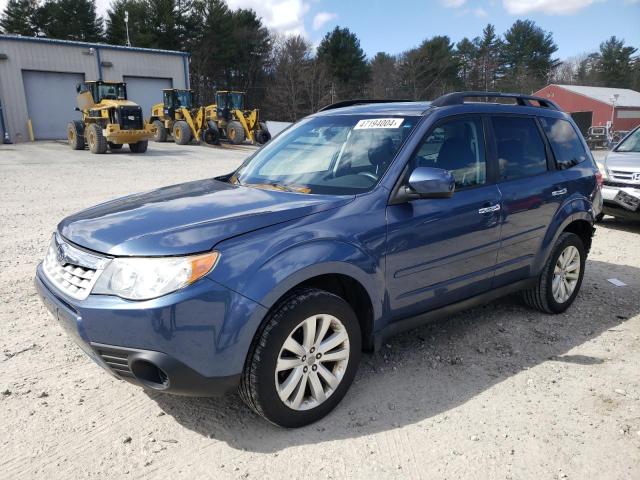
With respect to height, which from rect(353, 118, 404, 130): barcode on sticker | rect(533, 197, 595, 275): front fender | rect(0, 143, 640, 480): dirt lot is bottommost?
rect(0, 143, 640, 480): dirt lot

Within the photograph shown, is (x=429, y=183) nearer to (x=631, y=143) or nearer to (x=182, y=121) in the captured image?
(x=631, y=143)

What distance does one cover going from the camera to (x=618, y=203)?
7664 millimetres

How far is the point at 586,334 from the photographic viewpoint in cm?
419

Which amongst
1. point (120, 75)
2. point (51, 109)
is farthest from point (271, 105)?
point (51, 109)

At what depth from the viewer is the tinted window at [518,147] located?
3877mm

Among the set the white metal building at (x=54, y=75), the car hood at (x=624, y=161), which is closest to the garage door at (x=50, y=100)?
the white metal building at (x=54, y=75)

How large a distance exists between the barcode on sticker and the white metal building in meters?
29.9

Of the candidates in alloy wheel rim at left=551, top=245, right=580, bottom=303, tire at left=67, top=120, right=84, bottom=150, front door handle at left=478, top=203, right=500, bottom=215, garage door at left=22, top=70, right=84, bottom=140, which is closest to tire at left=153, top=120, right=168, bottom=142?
tire at left=67, top=120, right=84, bottom=150

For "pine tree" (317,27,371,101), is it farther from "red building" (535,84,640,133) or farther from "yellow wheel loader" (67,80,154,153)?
"yellow wheel loader" (67,80,154,153)

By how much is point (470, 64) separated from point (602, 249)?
69026 mm

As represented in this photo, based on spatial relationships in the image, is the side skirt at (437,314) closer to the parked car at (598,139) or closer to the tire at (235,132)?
Answer: the tire at (235,132)

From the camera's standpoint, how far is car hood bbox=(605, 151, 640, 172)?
7.64 metres

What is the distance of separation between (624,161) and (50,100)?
30115 millimetres

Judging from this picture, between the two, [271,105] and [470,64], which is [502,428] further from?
[470,64]
